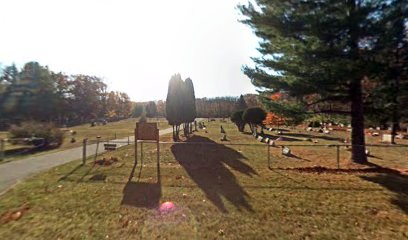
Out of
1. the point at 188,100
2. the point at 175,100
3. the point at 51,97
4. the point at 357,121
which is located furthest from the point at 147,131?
the point at 51,97

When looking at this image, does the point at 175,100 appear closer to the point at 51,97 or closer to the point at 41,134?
the point at 41,134

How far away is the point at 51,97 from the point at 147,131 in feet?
157

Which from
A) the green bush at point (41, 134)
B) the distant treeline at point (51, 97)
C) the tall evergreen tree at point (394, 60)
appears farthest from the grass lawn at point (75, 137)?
the tall evergreen tree at point (394, 60)

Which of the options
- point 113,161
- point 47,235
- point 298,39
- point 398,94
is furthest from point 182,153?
point 47,235

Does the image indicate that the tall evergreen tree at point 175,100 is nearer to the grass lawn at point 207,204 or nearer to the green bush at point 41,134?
the green bush at point 41,134

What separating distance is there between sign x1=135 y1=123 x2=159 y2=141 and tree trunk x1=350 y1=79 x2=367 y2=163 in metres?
8.19

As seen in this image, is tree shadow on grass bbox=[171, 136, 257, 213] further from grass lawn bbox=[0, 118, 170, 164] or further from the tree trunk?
grass lawn bbox=[0, 118, 170, 164]

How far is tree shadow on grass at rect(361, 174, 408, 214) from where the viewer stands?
7769 mm

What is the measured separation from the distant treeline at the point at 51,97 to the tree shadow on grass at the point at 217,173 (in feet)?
144

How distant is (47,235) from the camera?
5863mm

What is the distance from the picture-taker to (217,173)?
457 inches

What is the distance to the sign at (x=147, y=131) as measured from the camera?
44.5 ft

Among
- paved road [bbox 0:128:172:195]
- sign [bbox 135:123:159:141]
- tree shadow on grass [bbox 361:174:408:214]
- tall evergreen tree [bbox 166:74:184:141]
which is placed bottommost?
tree shadow on grass [bbox 361:174:408:214]

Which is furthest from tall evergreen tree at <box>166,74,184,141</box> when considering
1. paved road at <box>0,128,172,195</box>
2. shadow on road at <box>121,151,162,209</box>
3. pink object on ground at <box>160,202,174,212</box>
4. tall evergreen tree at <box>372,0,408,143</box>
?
pink object on ground at <box>160,202,174,212</box>
